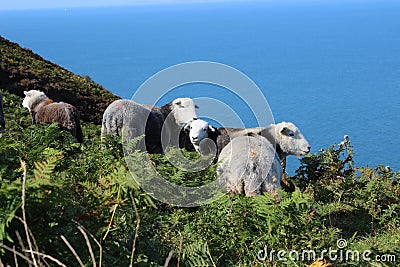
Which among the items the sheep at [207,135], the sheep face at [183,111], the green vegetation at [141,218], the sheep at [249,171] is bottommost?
the green vegetation at [141,218]

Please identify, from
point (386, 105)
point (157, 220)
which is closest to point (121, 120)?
point (157, 220)

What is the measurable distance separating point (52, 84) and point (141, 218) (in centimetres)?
1838

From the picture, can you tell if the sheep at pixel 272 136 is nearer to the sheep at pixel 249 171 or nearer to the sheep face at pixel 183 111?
the sheep face at pixel 183 111

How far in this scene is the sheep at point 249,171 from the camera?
25.6 ft

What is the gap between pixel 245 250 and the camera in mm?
5059

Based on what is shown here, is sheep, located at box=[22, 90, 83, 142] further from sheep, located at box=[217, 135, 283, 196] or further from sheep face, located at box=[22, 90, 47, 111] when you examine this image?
sheep, located at box=[217, 135, 283, 196]

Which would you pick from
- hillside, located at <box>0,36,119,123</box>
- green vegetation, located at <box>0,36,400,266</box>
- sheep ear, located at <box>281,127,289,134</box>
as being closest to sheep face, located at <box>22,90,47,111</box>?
hillside, located at <box>0,36,119,123</box>

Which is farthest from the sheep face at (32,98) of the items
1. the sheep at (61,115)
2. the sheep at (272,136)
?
the sheep at (272,136)

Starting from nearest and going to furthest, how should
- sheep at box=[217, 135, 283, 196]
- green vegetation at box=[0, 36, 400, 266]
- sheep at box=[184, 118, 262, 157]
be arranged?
green vegetation at box=[0, 36, 400, 266] < sheep at box=[217, 135, 283, 196] < sheep at box=[184, 118, 262, 157]

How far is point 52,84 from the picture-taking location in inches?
882

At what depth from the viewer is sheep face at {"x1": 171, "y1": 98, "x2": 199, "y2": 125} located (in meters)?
13.3

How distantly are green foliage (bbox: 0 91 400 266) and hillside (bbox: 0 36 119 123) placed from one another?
1337 centimetres

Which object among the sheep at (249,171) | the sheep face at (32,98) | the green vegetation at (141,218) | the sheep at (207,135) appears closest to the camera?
the green vegetation at (141,218)

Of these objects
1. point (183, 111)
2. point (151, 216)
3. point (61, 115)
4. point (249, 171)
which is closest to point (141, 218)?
point (151, 216)
